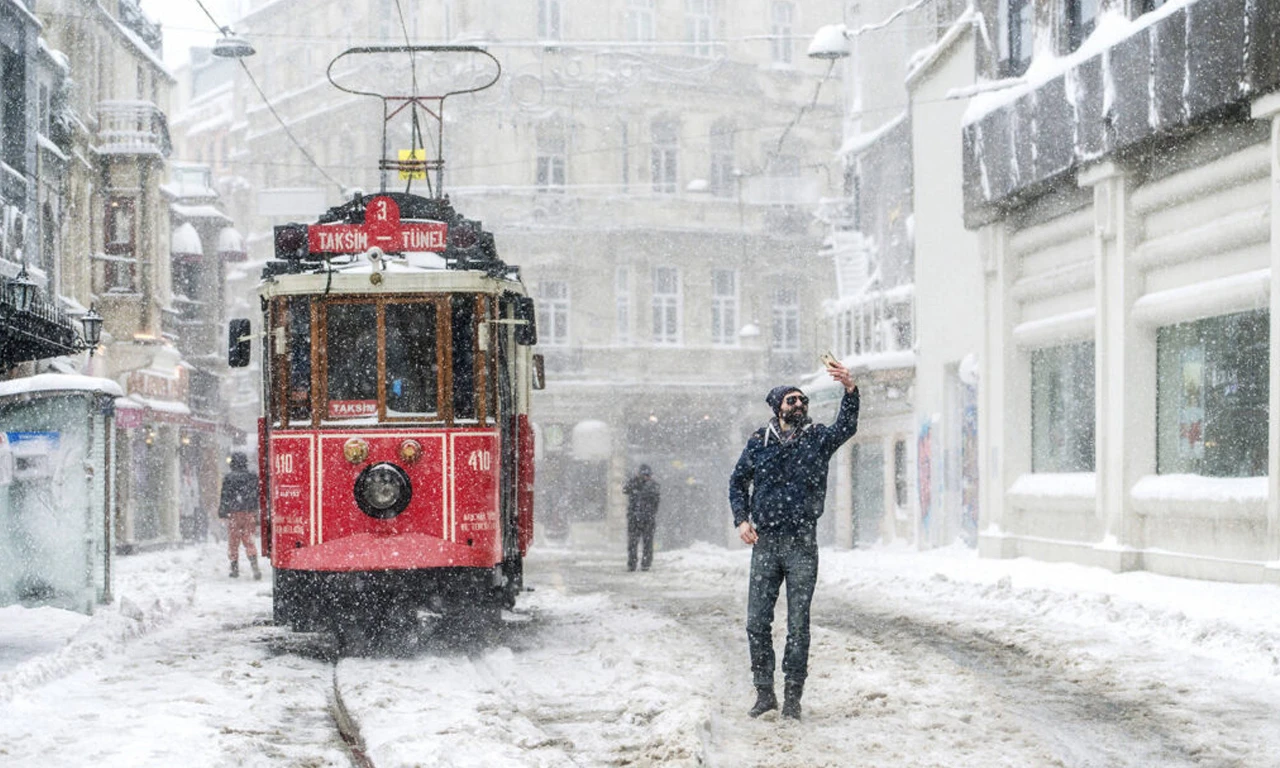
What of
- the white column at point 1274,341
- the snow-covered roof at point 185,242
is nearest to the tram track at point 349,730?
the white column at point 1274,341

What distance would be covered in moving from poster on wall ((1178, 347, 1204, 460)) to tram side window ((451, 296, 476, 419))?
7912 millimetres

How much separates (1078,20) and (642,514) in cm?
1071

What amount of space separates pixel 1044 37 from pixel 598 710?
45.9ft

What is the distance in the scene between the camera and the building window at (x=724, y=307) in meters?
50.2

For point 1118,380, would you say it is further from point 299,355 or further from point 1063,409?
point 299,355

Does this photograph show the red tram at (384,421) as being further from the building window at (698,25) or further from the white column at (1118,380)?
the building window at (698,25)

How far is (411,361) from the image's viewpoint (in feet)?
44.7

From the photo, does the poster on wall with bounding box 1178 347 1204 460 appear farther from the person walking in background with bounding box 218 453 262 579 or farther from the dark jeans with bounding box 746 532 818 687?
the person walking in background with bounding box 218 453 262 579

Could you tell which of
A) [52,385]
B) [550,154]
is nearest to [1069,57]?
[52,385]

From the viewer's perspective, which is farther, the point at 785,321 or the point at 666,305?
the point at 785,321

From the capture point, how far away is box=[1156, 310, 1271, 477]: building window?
16516 mm

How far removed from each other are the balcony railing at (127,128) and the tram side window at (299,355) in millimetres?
23669

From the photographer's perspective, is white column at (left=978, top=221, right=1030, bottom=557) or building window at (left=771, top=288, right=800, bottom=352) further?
building window at (left=771, top=288, right=800, bottom=352)

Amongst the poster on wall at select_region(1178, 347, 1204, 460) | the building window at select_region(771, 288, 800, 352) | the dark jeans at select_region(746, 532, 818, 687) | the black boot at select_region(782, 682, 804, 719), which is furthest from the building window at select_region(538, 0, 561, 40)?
the black boot at select_region(782, 682, 804, 719)
